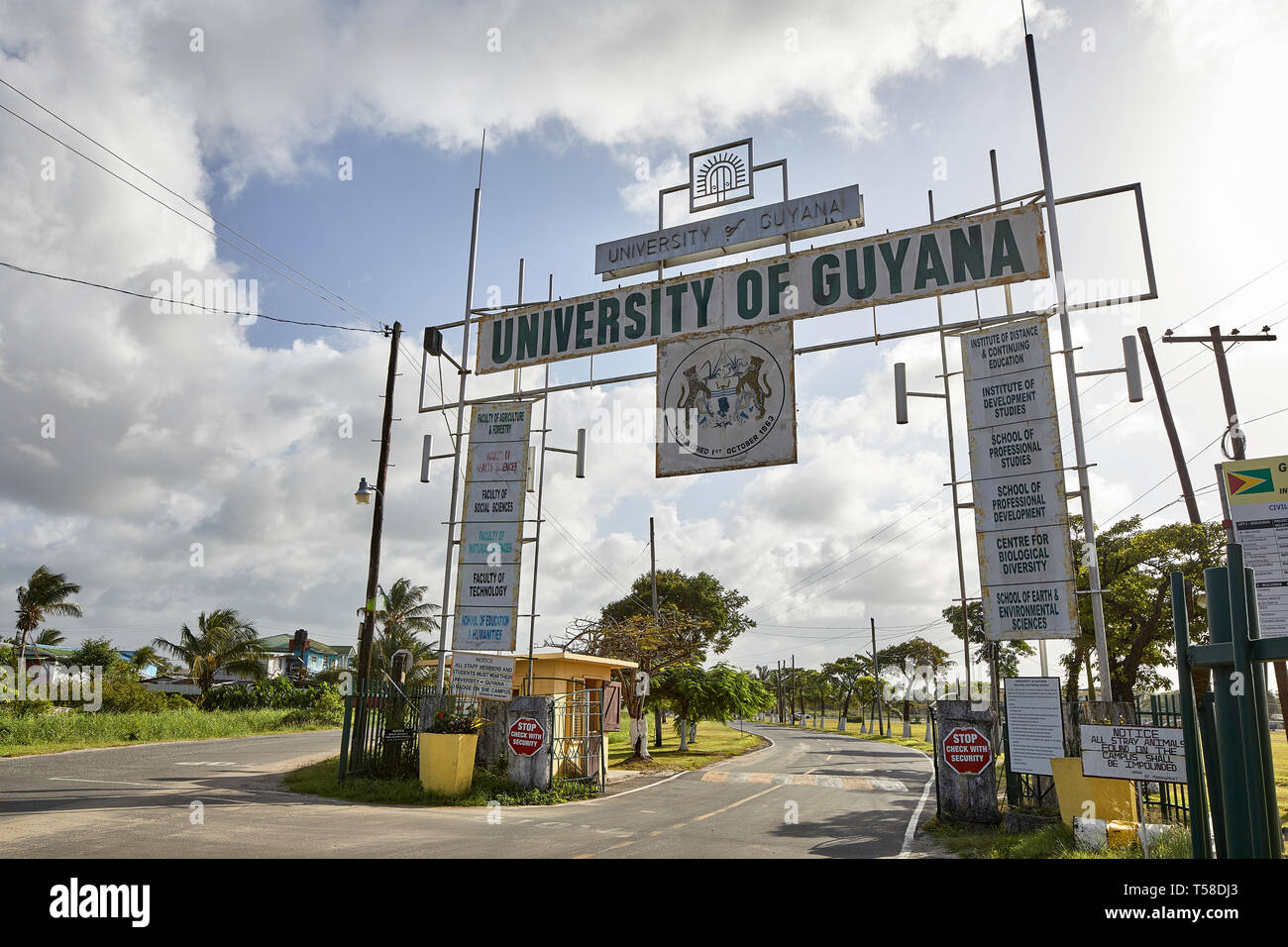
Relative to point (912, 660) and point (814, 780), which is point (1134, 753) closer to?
point (814, 780)

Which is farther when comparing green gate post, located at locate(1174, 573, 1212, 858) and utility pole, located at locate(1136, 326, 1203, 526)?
utility pole, located at locate(1136, 326, 1203, 526)

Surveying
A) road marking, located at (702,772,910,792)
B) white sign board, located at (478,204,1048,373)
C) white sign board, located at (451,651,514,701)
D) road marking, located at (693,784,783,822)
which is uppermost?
white sign board, located at (478,204,1048,373)

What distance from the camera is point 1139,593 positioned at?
2495cm

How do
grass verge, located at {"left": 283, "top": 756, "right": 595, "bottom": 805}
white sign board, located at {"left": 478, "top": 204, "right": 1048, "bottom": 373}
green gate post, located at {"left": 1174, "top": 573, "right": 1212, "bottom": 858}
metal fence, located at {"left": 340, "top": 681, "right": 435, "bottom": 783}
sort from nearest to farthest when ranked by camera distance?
1. green gate post, located at {"left": 1174, "top": 573, "right": 1212, "bottom": 858}
2. white sign board, located at {"left": 478, "top": 204, "right": 1048, "bottom": 373}
3. grass verge, located at {"left": 283, "top": 756, "right": 595, "bottom": 805}
4. metal fence, located at {"left": 340, "top": 681, "right": 435, "bottom": 783}

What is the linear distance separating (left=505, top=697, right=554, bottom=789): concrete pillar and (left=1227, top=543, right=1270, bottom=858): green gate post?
12.5 meters

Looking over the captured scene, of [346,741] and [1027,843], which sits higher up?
[346,741]

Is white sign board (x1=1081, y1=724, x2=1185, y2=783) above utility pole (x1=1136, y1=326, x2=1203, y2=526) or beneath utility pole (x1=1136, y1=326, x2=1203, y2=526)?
beneath

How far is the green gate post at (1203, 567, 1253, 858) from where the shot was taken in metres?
2.70

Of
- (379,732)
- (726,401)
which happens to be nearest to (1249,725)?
(726,401)

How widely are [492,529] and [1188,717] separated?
12.5 metres

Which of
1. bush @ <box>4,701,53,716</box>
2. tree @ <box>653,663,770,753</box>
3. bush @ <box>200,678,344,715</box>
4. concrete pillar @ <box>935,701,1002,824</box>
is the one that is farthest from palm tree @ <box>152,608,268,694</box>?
concrete pillar @ <box>935,701,1002,824</box>

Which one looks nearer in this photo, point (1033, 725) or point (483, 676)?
point (1033, 725)

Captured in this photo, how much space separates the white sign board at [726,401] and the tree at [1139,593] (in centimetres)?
1522

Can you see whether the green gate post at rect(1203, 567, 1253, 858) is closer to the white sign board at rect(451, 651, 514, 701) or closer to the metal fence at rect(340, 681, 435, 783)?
the white sign board at rect(451, 651, 514, 701)
